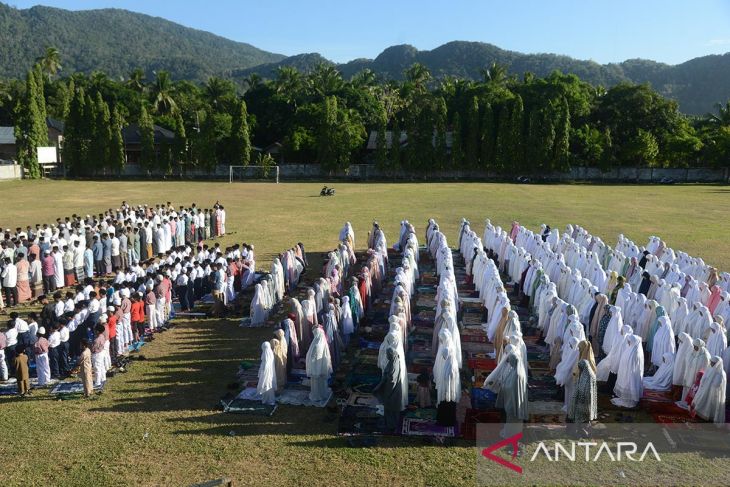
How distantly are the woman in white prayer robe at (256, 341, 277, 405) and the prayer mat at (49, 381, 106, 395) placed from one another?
8.96ft

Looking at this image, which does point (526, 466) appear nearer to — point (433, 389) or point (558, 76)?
point (433, 389)

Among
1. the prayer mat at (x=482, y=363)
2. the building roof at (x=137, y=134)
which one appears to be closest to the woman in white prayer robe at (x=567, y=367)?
the prayer mat at (x=482, y=363)

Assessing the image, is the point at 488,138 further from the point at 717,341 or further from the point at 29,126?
the point at 717,341

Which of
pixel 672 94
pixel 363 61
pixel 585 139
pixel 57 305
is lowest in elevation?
pixel 57 305

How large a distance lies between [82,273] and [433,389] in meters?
11.5

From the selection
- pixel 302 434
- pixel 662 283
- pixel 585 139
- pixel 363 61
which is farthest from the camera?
pixel 363 61

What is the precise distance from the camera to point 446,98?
60656 millimetres

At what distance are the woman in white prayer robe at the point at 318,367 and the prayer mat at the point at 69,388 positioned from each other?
11.4 ft

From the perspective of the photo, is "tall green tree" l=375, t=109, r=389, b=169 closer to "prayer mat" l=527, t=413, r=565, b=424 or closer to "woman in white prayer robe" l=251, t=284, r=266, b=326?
"woman in white prayer robe" l=251, t=284, r=266, b=326

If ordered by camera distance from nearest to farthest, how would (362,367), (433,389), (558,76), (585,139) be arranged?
(433,389)
(362,367)
(585,139)
(558,76)

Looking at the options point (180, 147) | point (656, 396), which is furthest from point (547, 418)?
point (180, 147)

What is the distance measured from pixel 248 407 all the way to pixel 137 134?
53.8 meters

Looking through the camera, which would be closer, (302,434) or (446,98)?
(302,434)

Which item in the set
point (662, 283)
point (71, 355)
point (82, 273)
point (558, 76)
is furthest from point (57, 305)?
point (558, 76)
